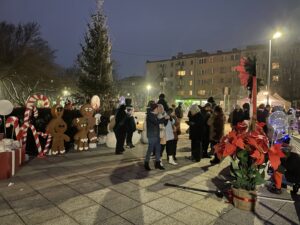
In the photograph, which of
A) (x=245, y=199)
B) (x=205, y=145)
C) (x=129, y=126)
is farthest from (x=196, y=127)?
(x=245, y=199)

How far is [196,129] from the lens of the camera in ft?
26.5

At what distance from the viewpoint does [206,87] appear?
64.2 metres

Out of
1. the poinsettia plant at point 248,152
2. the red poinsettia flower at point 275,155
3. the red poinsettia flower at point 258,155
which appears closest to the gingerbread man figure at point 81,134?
the poinsettia plant at point 248,152

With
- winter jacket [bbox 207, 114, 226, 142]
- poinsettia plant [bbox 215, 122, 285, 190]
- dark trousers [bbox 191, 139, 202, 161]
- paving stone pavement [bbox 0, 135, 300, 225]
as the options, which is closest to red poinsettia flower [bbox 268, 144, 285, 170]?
poinsettia plant [bbox 215, 122, 285, 190]

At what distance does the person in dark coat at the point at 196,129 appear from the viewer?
809 centimetres

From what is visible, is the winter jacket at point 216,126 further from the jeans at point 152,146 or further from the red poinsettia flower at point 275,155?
the red poinsettia flower at point 275,155

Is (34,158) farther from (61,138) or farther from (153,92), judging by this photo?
(153,92)

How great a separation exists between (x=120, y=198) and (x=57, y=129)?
173 inches

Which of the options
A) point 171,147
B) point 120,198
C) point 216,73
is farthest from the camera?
point 216,73

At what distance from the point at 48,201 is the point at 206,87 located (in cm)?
6194

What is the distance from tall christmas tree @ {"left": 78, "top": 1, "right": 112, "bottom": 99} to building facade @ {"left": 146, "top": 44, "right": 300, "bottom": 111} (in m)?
31.8

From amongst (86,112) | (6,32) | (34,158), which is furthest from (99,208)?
(6,32)

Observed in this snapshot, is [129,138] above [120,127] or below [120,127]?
below

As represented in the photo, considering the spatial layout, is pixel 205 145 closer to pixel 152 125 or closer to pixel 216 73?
pixel 152 125
